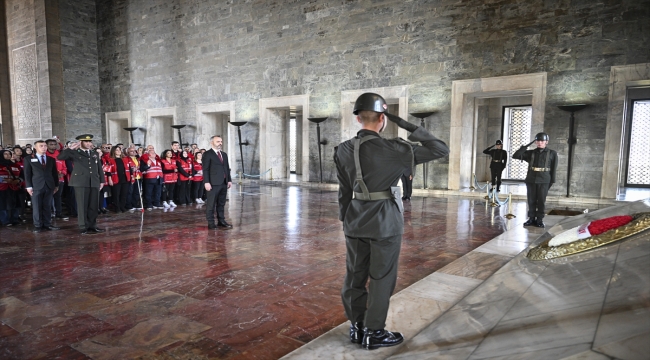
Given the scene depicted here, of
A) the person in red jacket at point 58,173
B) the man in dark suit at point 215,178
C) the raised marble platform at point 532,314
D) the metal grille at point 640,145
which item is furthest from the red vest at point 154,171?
the metal grille at point 640,145

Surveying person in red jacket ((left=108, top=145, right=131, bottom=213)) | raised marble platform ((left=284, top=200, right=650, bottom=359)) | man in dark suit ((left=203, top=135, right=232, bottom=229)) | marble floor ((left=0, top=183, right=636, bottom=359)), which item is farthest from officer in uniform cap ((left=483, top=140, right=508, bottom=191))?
person in red jacket ((left=108, top=145, right=131, bottom=213))

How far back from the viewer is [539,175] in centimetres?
703

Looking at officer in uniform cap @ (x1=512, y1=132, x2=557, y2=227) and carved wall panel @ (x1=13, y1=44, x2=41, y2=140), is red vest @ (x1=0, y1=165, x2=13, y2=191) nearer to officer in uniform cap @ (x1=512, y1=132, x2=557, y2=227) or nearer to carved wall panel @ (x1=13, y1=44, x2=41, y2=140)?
officer in uniform cap @ (x1=512, y1=132, x2=557, y2=227)

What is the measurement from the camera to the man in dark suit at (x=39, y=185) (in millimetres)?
7035

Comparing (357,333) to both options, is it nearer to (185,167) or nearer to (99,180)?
(99,180)

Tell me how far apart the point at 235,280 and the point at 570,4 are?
11.5 metres

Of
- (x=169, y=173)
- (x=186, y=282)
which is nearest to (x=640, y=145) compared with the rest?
(x=169, y=173)

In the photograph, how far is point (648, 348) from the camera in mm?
1788

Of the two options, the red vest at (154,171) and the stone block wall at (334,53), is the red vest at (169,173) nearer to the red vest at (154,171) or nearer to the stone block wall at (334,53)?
the red vest at (154,171)

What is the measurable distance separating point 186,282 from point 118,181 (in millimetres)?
5807

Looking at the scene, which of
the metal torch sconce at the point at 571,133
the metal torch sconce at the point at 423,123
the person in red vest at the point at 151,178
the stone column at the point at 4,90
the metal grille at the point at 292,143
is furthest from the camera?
the stone column at the point at 4,90

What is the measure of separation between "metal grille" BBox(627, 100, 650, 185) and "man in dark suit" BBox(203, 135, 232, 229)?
15.3 meters

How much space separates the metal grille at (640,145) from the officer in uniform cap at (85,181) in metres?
17.3

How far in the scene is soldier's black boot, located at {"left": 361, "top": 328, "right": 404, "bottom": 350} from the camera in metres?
2.74
